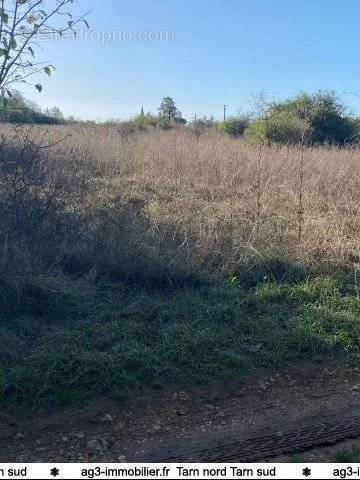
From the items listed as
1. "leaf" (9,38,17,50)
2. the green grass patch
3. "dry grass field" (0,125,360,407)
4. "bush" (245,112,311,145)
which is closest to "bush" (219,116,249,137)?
"bush" (245,112,311,145)

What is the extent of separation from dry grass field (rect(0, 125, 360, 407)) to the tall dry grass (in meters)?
0.03

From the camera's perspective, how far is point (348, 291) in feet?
16.8

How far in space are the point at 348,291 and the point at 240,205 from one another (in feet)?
9.21

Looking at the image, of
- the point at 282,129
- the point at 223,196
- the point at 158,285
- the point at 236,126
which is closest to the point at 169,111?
the point at 236,126

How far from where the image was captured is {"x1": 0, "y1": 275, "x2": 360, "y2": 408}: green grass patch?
11.1 feet

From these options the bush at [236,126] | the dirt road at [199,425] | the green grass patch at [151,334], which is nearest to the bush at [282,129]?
the bush at [236,126]

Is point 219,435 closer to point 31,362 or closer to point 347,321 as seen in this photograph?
point 31,362

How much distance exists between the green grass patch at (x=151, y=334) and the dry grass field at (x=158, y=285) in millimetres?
11

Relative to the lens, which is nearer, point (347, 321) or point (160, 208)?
point (347, 321)

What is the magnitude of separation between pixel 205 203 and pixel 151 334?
423cm

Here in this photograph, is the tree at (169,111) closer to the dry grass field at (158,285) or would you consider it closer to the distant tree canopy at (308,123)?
the distant tree canopy at (308,123)

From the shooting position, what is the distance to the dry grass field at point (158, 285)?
356 centimetres

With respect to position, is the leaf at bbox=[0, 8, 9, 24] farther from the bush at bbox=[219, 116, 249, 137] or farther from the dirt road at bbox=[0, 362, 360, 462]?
the bush at bbox=[219, 116, 249, 137]

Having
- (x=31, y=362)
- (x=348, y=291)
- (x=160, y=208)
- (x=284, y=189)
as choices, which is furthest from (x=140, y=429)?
(x=284, y=189)
